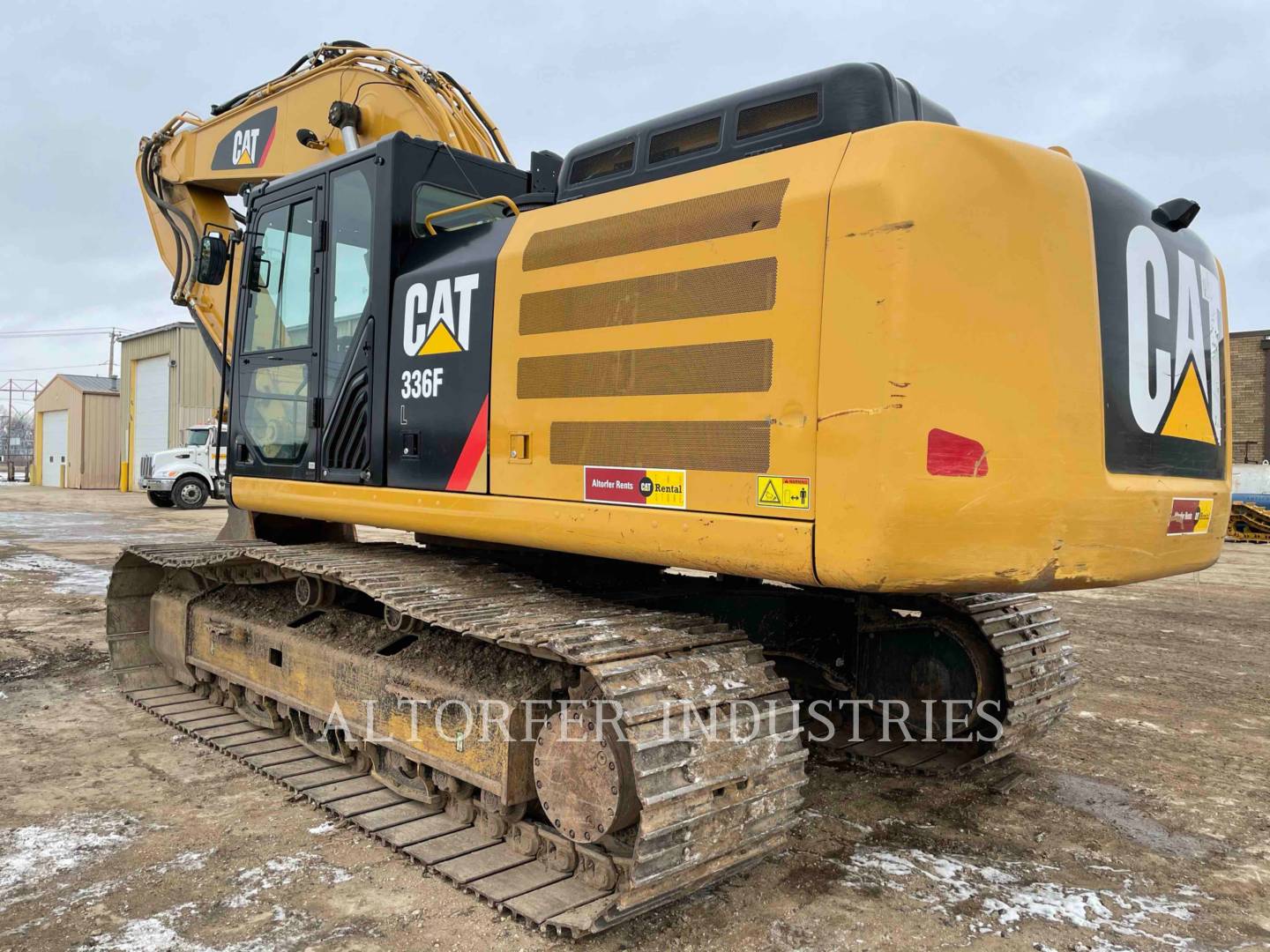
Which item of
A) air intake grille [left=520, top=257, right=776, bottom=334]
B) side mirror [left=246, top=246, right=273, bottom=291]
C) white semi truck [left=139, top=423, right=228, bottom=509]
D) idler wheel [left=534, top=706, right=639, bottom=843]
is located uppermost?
side mirror [left=246, top=246, right=273, bottom=291]

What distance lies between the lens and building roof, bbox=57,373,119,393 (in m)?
35.9

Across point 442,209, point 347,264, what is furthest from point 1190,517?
point 347,264

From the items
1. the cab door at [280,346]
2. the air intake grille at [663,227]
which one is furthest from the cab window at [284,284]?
the air intake grille at [663,227]

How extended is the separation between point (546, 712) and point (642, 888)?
2.67ft

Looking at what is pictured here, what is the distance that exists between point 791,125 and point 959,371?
1128 mm

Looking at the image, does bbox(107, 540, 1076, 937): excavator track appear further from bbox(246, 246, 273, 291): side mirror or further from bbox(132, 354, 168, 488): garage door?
bbox(132, 354, 168, 488): garage door

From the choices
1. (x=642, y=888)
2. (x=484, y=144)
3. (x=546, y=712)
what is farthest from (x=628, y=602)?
(x=484, y=144)

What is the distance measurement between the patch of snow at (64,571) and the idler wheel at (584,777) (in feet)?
24.1

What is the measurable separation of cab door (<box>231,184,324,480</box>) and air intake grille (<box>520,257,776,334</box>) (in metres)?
1.60

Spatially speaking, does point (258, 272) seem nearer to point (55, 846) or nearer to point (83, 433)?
point (55, 846)

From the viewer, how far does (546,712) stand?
3436 mm

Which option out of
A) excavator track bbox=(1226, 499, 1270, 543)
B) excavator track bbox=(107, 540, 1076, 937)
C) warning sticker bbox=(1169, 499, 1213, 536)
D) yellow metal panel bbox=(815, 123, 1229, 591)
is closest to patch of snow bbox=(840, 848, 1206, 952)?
excavator track bbox=(107, 540, 1076, 937)

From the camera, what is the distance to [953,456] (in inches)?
107

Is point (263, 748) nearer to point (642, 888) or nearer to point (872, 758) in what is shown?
point (642, 888)
